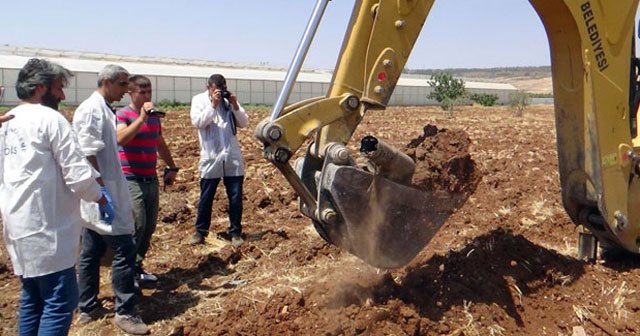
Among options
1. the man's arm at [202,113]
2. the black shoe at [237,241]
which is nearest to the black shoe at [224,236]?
the black shoe at [237,241]

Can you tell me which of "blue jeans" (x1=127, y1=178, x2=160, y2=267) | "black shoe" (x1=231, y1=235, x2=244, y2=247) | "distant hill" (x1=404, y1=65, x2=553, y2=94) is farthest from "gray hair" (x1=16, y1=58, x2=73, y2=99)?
"distant hill" (x1=404, y1=65, x2=553, y2=94)

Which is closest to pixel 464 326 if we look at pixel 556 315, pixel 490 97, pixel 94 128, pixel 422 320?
A: pixel 422 320

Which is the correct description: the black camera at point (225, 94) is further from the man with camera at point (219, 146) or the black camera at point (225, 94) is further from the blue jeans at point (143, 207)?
the blue jeans at point (143, 207)

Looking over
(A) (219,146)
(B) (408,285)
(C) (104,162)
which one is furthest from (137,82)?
(B) (408,285)

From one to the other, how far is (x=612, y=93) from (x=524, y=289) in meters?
1.67

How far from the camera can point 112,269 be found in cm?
473

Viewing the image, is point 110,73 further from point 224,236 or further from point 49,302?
point 224,236

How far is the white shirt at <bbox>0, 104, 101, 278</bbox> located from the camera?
142 inches

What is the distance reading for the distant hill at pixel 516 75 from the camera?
106750 millimetres

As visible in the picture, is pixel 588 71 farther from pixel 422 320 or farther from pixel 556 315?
pixel 422 320

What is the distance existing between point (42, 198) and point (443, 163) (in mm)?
2654

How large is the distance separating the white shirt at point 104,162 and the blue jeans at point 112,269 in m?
0.12

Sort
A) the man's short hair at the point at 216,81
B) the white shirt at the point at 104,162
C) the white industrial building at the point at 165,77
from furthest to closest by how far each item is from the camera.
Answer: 1. the white industrial building at the point at 165,77
2. the man's short hair at the point at 216,81
3. the white shirt at the point at 104,162

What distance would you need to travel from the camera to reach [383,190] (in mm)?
4027
